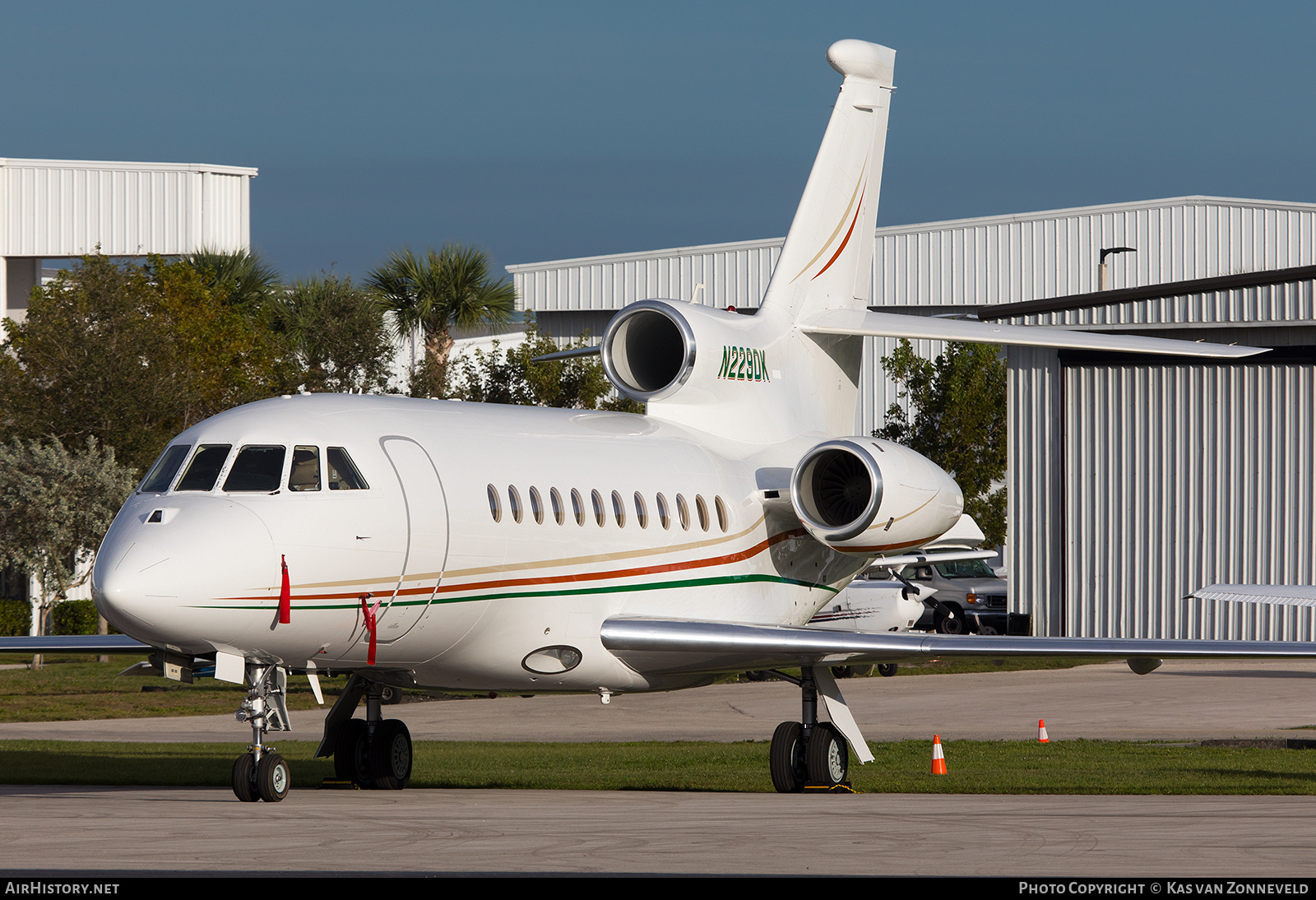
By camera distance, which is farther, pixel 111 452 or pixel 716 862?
pixel 111 452

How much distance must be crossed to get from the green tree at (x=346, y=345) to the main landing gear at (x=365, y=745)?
74.5ft

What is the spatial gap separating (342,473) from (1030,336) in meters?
8.03

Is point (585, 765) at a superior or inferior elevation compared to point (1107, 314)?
inferior

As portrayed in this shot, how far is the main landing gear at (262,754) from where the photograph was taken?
1309 cm

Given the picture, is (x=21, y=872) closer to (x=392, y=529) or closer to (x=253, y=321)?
(x=392, y=529)

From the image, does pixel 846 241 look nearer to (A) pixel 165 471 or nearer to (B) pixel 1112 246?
(A) pixel 165 471

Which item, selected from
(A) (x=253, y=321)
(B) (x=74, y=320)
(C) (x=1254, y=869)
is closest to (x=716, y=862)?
(C) (x=1254, y=869)

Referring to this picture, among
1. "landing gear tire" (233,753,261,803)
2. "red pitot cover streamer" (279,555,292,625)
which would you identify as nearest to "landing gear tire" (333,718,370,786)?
"landing gear tire" (233,753,261,803)

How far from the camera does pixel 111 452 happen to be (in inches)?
1359

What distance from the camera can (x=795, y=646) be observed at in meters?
15.5

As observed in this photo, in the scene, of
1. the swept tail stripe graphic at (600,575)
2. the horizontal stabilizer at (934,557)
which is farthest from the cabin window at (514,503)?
the horizontal stabilizer at (934,557)

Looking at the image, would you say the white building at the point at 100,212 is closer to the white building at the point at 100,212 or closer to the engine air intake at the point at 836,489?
the white building at the point at 100,212

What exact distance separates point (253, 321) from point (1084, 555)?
21066mm

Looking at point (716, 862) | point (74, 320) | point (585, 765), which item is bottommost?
point (585, 765)
